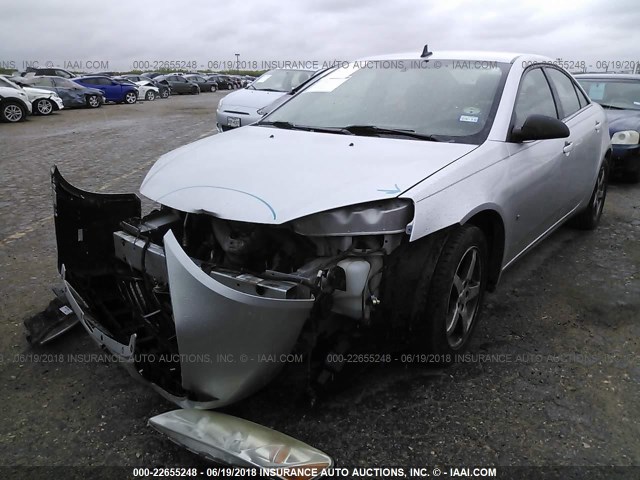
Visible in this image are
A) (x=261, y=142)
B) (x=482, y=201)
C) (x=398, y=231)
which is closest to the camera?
(x=398, y=231)

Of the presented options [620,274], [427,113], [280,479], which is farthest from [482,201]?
[620,274]

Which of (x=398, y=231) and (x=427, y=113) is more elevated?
(x=427, y=113)

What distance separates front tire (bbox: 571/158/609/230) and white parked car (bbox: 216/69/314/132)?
16.2ft

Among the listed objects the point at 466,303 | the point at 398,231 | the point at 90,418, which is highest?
the point at 398,231

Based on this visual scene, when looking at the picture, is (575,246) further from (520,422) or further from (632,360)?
(520,422)

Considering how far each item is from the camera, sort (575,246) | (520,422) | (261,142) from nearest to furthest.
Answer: (520,422)
(261,142)
(575,246)

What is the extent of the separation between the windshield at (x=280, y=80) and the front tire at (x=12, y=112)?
8.34 meters

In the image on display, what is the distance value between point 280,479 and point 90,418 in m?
1.09

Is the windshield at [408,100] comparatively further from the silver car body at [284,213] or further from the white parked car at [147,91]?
the white parked car at [147,91]

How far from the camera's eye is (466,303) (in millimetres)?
2861

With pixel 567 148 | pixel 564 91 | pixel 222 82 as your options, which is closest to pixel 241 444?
pixel 567 148

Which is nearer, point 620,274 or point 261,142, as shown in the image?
point 261,142

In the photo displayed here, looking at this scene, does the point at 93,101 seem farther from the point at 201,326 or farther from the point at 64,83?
the point at 201,326

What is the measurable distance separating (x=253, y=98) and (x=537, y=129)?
7.17m
